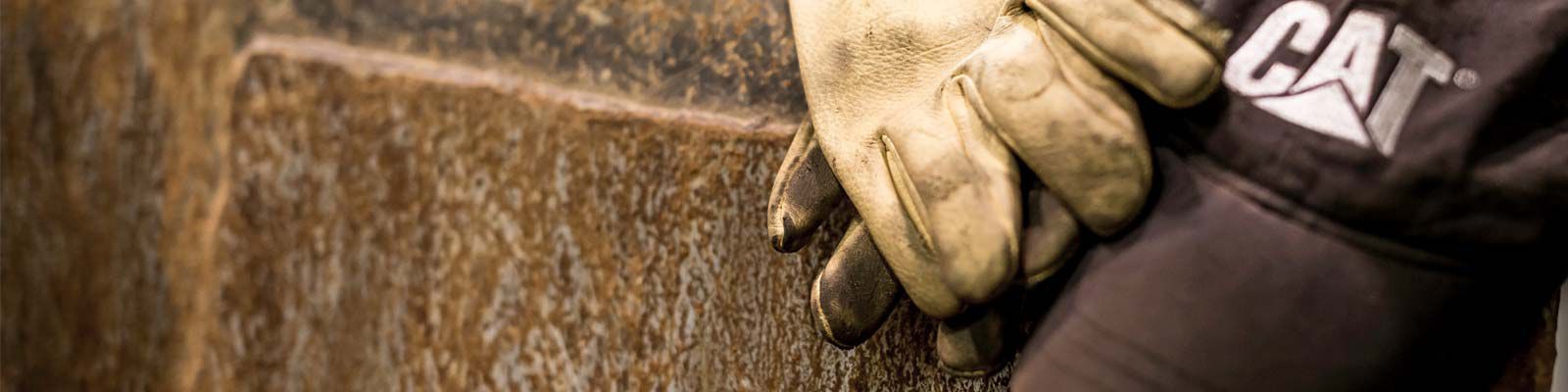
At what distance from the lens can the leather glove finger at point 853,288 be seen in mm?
591

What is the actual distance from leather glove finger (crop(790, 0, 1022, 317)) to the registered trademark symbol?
9.0 inches

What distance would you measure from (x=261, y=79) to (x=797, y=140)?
30 cm

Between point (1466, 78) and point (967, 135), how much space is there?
10.0 inches

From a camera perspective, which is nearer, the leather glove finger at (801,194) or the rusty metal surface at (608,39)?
the rusty metal surface at (608,39)

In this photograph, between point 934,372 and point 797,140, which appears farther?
point 934,372

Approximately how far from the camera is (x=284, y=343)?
46cm

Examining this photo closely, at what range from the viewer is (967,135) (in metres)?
0.51

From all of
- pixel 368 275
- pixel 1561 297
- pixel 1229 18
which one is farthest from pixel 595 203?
pixel 1561 297

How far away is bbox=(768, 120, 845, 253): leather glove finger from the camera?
581mm

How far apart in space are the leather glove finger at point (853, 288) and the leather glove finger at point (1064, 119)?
0.41ft

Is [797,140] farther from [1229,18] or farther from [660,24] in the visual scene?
[1229,18]

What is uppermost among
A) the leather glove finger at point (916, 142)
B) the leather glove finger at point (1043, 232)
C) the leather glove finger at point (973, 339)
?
the leather glove finger at point (916, 142)

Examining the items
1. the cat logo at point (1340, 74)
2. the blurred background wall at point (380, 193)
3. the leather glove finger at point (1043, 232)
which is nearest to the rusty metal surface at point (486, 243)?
the blurred background wall at point (380, 193)

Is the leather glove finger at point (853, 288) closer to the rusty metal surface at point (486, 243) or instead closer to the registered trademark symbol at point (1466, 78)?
the rusty metal surface at point (486, 243)
